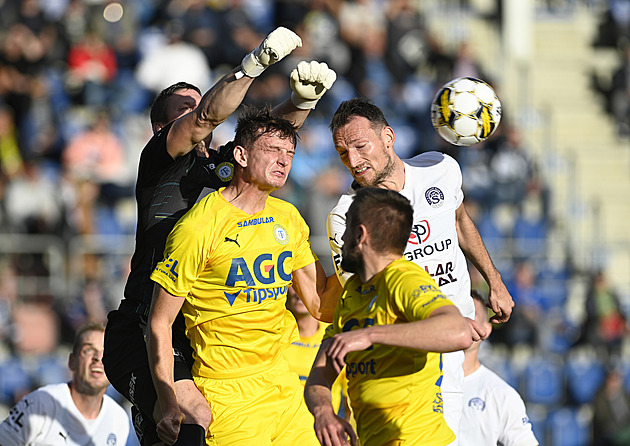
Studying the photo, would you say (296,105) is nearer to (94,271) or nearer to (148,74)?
(94,271)

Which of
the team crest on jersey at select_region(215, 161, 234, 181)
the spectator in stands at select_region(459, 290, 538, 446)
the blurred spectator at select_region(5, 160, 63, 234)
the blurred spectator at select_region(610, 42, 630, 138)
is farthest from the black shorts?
the blurred spectator at select_region(610, 42, 630, 138)

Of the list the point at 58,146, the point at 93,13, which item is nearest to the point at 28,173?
the point at 58,146

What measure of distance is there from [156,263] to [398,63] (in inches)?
486

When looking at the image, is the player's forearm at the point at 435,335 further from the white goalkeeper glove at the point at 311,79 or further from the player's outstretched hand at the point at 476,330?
the white goalkeeper glove at the point at 311,79

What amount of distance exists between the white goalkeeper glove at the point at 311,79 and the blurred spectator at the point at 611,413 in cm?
847

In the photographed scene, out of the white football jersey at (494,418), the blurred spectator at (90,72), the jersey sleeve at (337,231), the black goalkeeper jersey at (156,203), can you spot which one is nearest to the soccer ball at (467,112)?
the jersey sleeve at (337,231)

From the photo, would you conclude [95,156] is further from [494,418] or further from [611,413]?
[494,418]

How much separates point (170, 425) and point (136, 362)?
836 millimetres

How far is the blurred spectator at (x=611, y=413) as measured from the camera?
1304 cm

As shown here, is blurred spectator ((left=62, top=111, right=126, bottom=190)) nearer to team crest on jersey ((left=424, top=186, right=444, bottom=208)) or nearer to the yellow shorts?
team crest on jersey ((left=424, top=186, right=444, bottom=208))

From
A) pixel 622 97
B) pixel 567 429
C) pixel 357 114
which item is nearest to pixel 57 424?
pixel 357 114

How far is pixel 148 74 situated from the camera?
628 inches

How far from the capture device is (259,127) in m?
5.80

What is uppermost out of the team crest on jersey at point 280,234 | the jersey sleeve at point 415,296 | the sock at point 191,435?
the team crest on jersey at point 280,234
